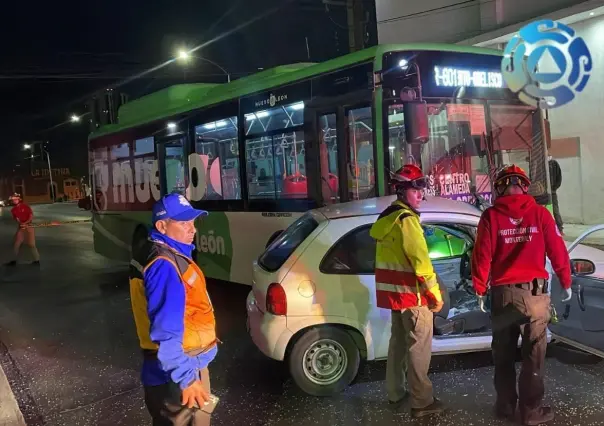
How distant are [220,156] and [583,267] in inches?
226

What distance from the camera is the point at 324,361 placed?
497cm

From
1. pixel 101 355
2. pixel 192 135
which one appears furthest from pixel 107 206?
pixel 101 355

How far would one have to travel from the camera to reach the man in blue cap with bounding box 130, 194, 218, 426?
2635 mm

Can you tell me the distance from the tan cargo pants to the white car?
409mm

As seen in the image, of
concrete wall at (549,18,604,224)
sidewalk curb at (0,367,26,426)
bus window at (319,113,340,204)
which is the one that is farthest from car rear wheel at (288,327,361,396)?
concrete wall at (549,18,604,224)

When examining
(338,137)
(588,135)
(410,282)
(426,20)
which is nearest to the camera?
(410,282)

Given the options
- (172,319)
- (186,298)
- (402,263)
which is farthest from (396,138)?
(172,319)

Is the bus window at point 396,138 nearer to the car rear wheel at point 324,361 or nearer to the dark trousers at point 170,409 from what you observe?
the car rear wheel at point 324,361

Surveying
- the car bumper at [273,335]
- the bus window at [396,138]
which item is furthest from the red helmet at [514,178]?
the bus window at [396,138]

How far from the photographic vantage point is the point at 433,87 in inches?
258

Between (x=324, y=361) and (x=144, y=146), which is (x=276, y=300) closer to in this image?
(x=324, y=361)

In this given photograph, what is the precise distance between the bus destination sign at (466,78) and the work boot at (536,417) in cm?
373

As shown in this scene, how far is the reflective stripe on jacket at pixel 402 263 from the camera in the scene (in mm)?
4094

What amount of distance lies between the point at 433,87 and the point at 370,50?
2.66 ft
